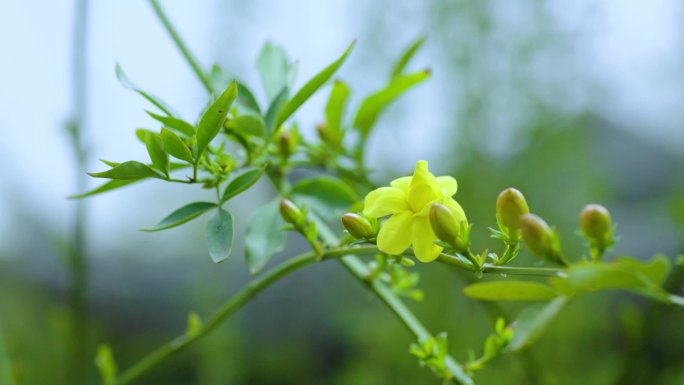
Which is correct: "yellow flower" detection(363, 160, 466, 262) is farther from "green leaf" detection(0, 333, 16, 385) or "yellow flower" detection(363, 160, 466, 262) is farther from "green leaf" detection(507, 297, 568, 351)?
"green leaf" detection(0, 333, 16, 385)

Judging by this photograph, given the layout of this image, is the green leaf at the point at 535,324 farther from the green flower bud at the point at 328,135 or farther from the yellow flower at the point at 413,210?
the green flower bud at the point at 328,135

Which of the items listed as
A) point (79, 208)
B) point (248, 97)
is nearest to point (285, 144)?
point (248, 97)

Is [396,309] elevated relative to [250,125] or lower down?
lower down

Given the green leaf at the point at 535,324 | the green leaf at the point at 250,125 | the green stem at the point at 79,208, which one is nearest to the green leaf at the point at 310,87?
the green leaf at the point at 250,125

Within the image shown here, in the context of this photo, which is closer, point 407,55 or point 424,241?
point 424,241

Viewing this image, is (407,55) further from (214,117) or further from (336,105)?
(214,117)

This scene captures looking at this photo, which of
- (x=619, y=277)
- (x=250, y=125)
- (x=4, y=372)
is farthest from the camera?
(x=4, y=372)

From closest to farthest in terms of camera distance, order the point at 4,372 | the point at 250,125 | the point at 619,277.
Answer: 1. the point at 619,277
2. the point at 250,125
3. the point at 4,372
